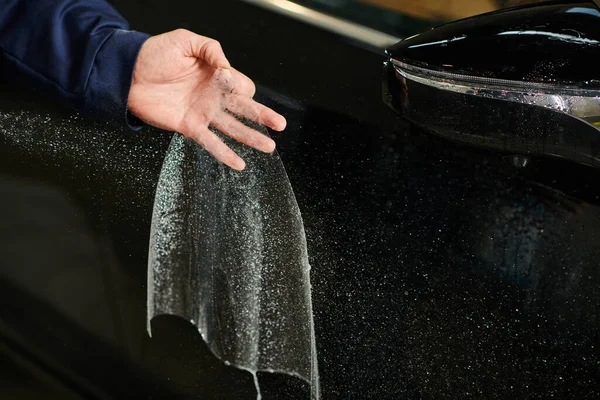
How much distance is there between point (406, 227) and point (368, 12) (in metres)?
0.15

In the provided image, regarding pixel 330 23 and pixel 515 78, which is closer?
pixel 515 78

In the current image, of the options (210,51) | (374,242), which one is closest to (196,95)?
(210,51)

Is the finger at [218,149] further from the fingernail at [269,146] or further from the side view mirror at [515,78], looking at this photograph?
the side view mirror at [515,78]

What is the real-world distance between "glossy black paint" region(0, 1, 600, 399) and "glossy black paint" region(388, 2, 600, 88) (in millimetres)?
66

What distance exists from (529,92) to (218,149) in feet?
0.67

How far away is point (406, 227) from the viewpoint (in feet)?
1.48

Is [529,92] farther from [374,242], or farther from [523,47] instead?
[374,242]

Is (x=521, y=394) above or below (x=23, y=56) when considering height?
Answer: below

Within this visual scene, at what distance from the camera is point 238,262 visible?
483 mm

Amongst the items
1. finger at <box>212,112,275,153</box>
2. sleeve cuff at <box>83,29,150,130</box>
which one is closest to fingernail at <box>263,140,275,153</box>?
finger at <box>212,112,275,153</box>

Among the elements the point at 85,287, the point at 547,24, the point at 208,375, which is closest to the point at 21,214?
the point at 85,287

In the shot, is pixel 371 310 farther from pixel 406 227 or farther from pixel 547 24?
pixel 547 24

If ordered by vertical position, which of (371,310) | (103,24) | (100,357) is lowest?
(100,357)

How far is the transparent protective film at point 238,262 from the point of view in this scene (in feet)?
1.56
